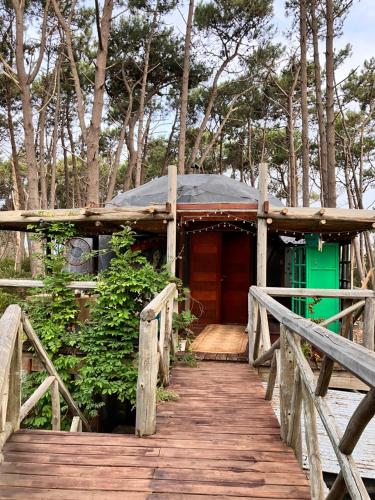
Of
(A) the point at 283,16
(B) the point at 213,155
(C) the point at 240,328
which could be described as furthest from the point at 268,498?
(B) the point at 213,155

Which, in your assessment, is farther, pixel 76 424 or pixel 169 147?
pixel 169 147

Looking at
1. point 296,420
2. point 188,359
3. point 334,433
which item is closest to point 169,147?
point 188,359

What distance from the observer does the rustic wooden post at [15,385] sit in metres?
2.76

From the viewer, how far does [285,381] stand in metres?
2.94

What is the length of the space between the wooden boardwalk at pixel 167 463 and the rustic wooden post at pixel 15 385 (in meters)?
0.15

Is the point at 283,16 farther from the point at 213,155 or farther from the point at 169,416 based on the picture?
the point at 169,416

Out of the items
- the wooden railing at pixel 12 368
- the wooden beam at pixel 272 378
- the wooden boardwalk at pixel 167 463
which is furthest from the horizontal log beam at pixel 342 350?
the wooden railing at pixel 12 368

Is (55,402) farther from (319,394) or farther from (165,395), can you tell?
(319,394)

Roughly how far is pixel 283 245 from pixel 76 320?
5859 mm

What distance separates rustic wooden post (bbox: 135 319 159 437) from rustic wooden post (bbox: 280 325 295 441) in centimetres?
96

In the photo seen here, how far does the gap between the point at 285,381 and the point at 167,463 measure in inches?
39.6

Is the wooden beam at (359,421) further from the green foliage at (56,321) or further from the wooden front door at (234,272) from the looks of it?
the wooden front door at (234,272)

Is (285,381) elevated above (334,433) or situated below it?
below

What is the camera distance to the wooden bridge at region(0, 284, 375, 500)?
1853mm
